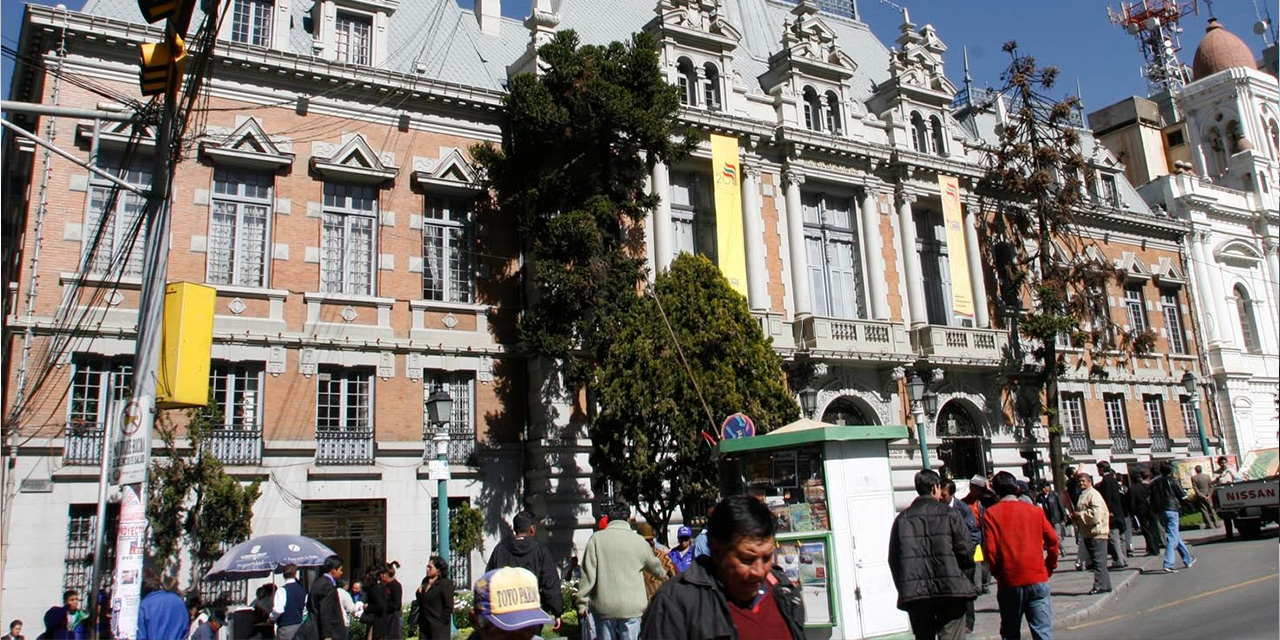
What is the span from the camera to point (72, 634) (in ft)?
41.9

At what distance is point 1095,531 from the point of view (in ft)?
47.8

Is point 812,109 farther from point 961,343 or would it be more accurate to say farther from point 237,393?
point 237,393

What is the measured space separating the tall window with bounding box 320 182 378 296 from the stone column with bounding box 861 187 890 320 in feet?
47.6

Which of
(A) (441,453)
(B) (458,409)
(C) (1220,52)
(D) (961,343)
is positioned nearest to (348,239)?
(B) (458,409)

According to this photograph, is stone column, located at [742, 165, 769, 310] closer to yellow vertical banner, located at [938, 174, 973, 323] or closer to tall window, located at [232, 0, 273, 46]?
yellow vertical banner, located at [938, 174, 973, 323]

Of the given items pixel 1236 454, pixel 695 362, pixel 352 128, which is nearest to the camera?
pixel 695 362

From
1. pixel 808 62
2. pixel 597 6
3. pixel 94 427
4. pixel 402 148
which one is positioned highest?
pixel 597 6

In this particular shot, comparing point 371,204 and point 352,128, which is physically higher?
point 352,128

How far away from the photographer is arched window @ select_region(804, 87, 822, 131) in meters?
29.6

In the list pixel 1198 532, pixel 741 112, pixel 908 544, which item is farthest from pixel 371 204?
pixel 1198 532

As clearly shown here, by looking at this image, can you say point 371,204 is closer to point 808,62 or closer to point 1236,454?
point 808,62

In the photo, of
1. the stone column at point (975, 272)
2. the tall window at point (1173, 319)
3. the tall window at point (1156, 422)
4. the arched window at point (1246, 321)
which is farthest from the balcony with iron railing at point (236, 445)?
the arched window at point (1246, 321)

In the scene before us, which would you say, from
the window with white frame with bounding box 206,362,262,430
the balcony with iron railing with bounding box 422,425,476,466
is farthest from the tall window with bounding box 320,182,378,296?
the balcony with iron railing with bounding box 422,425,476,466

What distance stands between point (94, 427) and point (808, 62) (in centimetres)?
2143
